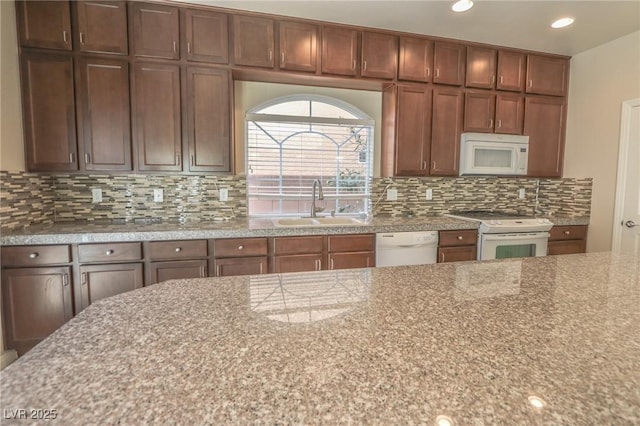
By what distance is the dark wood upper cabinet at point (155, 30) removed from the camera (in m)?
2.46

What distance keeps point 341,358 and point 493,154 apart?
3.33 meters

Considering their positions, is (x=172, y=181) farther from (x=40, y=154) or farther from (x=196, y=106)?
(x=40, y=154)

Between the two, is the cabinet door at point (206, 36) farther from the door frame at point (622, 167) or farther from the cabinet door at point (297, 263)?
the door frame at point (622, 167)

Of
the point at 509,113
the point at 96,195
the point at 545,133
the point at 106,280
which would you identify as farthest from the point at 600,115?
the point at 96,195

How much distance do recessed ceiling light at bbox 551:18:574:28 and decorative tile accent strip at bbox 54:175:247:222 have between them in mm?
3106

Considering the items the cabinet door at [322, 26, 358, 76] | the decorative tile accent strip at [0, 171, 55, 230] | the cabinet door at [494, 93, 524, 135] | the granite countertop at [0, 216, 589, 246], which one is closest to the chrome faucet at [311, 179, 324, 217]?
the granite countertop at [0, 216, 589, 246]

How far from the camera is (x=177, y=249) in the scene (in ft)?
7.83

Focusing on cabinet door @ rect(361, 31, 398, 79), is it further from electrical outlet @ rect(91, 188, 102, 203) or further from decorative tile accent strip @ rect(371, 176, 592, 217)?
electrical outlet @ rect(91, 188, 102, 203)

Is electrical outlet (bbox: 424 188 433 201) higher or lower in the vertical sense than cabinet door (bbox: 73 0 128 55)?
lower

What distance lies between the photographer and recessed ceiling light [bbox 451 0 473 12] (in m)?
2.37

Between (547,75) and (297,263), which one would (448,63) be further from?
(297,263)

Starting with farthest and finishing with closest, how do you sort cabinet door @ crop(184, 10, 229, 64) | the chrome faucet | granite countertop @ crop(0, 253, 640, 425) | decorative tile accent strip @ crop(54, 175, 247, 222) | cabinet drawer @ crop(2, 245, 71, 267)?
1. the chrome faucet
2. decorative tile accent strip @ crop(54, 175, 247, 222)
3. cabinet door @ crop(184, 10, 229, 64)
4. cabinet drawer @ crop(2, 245, 71, 267)
5. granite countertop @ crop(0, 253, 640, 425)

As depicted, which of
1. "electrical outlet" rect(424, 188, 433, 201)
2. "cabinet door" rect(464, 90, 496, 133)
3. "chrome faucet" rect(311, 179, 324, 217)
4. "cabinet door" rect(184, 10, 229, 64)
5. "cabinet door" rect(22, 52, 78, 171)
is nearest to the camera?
"cabinet door" rect(22, 52, 78, 171)

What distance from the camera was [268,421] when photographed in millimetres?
500
